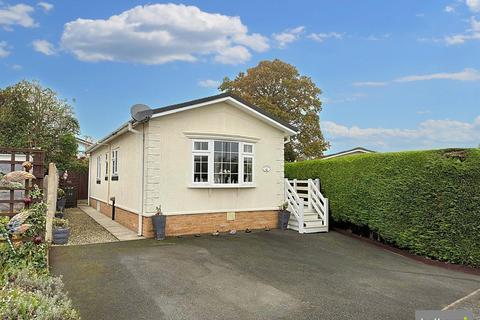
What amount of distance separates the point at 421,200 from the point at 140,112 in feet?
24.2

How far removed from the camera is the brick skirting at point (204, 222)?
9438 millimetres

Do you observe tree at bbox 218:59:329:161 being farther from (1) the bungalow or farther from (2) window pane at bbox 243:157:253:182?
(2) window pane at bbox 243:157:253:182

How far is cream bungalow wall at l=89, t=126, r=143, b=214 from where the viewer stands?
9.88 meters

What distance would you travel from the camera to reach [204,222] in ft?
32.6

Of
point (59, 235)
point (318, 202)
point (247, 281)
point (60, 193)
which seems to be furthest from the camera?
point (60, 193)

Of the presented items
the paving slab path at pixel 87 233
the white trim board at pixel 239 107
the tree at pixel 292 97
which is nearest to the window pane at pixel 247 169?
the white trim board at pixel 239 107

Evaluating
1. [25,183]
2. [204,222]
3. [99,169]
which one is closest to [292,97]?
[99,169]

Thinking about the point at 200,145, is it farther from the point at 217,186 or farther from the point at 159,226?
the point at 159,226

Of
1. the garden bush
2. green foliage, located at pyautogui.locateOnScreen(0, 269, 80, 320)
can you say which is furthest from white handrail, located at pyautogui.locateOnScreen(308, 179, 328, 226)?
green foliage, located at pyautogui.locateOnScreen(0, 269, 80, 320)

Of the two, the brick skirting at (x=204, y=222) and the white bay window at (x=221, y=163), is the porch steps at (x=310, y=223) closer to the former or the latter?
the brick skirting at (x=204, y=222)

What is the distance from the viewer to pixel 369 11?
435 inches

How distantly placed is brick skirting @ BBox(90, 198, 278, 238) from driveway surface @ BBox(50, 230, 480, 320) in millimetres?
616

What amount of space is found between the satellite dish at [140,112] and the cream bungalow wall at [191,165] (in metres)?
0.33

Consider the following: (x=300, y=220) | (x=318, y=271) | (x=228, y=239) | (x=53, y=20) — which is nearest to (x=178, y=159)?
(x=228, y=239)
